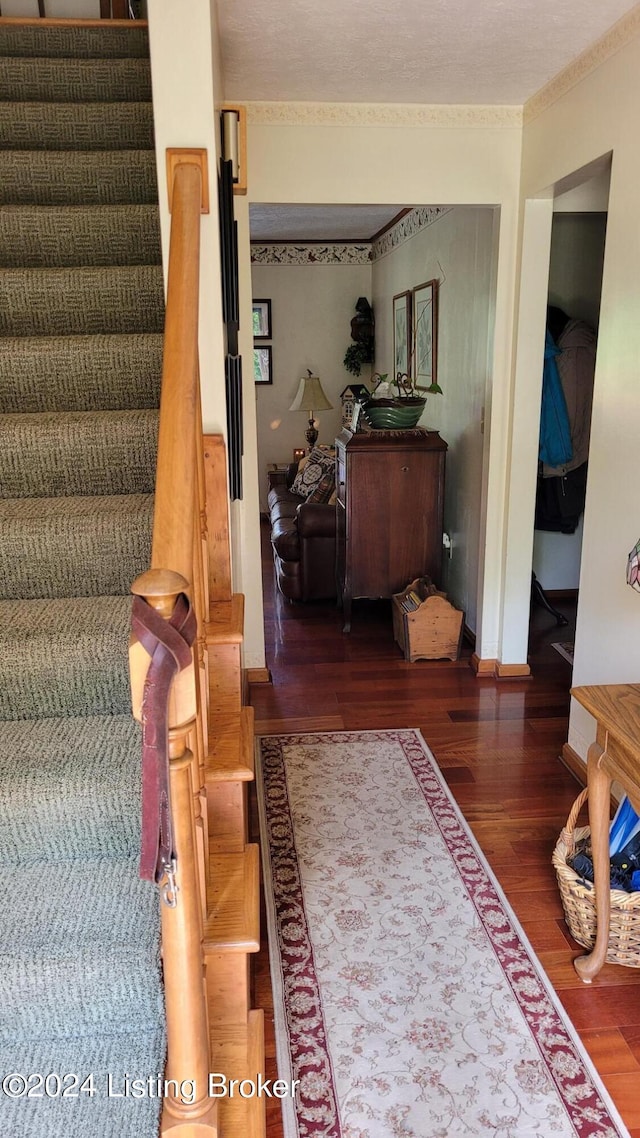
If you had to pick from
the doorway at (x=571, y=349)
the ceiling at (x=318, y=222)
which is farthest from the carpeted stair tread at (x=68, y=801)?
the ceiling at (x=318, y=222)

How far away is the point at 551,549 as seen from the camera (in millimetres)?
5031

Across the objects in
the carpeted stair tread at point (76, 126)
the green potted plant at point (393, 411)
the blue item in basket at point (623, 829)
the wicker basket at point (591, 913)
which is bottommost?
the wicker basket at point (591, 913)

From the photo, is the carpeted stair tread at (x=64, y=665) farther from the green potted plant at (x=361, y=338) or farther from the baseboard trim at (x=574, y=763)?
the green potted plant at (x=361, y=338)

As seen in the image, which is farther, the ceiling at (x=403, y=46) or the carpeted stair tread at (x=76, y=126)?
the carpeted stair tread at (x=76, y=126)

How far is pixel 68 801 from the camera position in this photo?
142 centimetres

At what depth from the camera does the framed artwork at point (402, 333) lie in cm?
564

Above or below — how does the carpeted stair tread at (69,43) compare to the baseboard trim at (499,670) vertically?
above

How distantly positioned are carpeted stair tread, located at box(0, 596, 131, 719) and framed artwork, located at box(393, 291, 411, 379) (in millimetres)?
4133

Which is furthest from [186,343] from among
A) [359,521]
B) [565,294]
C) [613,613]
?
[565,294]

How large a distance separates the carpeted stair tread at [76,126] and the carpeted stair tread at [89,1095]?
8.45 ft

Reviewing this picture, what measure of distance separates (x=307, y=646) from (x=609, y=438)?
213 cm

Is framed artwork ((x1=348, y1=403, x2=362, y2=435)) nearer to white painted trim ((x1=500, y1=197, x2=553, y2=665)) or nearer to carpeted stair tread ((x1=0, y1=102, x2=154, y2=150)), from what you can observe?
white painted trim ((x1=500, y1=197, x2=553, y2=665))

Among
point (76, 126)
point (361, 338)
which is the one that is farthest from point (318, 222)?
point (76, 126)

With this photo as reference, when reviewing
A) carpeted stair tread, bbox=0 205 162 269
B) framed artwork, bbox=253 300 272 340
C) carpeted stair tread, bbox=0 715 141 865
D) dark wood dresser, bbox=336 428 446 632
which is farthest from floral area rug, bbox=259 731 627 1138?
framed artwork, bbox=253 300 272 340
